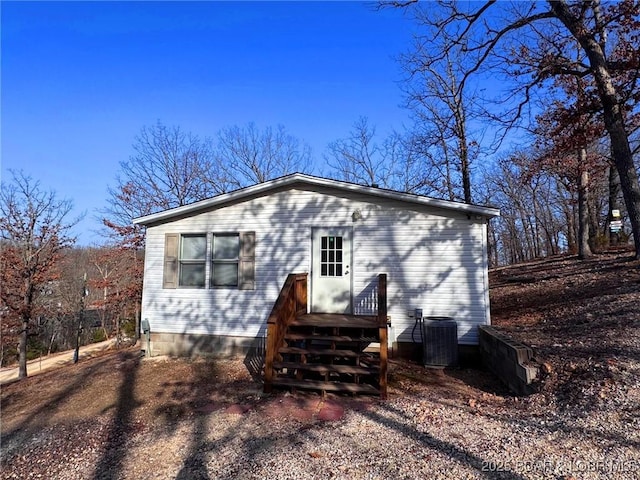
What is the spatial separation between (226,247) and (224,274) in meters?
0.59

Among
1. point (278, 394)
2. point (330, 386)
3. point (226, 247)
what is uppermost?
point (226, 247)

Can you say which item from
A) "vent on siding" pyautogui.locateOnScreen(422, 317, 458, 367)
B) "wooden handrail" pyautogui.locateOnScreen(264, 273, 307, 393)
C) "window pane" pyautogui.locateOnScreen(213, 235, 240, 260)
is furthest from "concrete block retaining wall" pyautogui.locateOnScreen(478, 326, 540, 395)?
"window pane" pyautogui.locateOnScreen(213, 235, 240, 260)

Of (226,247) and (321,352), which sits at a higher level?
(226,247)

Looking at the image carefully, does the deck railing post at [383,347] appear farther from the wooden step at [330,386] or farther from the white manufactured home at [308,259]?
the white manufactured home at [308,259]

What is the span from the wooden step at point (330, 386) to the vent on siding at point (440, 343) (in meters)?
1.82

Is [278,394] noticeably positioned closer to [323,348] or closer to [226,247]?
[323,348]

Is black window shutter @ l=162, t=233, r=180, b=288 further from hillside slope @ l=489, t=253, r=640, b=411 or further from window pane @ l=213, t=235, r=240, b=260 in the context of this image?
hillside slope @ l=489, t=253, r=640, b=411

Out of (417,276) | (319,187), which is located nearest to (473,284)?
(417,276)

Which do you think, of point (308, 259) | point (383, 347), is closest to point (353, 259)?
point (308, 259)

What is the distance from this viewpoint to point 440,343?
654 cm

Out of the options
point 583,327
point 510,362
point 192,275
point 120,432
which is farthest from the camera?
point 192,275

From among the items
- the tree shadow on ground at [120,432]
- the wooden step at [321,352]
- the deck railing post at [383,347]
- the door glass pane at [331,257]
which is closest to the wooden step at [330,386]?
the deck railing post at [383,347]

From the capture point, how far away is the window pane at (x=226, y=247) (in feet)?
26.0

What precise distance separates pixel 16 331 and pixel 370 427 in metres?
16.9
